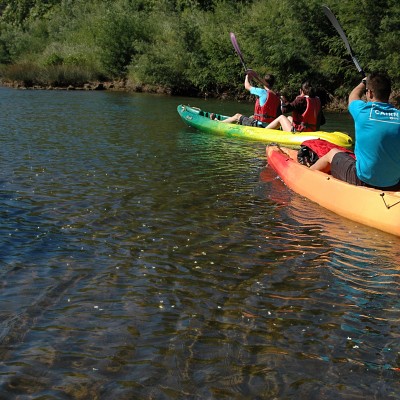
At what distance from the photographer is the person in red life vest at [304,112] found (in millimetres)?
11250

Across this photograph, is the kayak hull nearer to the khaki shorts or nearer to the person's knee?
the person's knee

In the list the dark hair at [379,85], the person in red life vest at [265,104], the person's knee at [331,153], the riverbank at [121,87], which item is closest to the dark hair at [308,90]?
the person in red life vest at [265,104]

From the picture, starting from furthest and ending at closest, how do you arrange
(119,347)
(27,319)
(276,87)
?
(276,87)
(27,319)
(119,347)

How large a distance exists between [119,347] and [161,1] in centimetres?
4415

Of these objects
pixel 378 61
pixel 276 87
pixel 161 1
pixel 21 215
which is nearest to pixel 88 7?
pixel 161 1

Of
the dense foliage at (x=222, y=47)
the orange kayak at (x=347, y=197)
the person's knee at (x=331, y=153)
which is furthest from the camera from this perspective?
the dense foliage at (x=222, y=47)

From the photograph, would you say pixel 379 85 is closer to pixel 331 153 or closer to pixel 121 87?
pixel 331 153

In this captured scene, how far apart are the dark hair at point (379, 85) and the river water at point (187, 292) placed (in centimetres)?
134

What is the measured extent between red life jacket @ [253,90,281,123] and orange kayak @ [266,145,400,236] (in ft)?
14.0

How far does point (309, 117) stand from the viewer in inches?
451

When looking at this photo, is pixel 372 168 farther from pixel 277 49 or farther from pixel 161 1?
pixel 161 1

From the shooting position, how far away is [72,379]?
3164mm

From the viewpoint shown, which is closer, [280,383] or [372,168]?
[280,383]

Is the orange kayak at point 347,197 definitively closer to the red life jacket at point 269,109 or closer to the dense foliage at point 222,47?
the red life jacket at point 269,109
